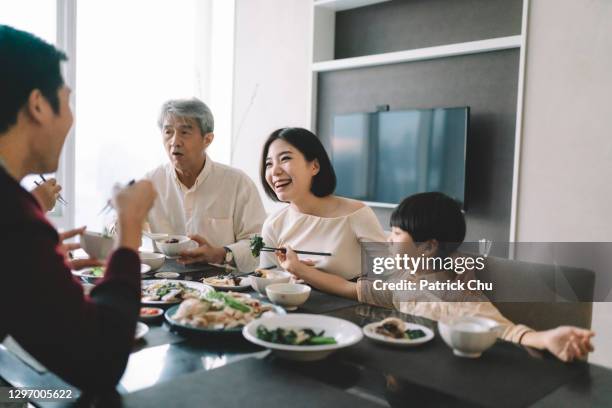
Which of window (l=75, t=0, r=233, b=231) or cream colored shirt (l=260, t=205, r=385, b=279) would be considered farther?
window (l=75, t=0, r=233, b=231)

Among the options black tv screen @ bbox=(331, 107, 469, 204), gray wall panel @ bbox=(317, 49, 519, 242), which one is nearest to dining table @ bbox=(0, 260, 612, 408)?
gray wall panel @ bbox=(317, 49, 519, 242)

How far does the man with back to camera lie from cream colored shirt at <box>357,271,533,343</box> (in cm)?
81

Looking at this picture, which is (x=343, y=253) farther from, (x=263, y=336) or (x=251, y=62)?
(x=251, y=62)

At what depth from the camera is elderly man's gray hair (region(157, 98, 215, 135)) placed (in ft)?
8.24

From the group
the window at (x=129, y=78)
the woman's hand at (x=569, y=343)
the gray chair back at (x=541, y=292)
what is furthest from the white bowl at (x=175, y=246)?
the window at (x=129, y=78)

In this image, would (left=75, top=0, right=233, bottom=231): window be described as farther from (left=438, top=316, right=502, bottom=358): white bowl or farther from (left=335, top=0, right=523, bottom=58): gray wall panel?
(left=438, top=316, right=502, bottom=358): white bowl

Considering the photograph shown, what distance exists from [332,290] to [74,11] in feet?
11.4

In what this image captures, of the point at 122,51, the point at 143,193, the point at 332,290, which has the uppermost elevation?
the point at 122,51

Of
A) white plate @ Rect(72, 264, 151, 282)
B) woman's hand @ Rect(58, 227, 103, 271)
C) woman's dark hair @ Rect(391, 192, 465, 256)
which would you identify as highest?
woman's dark hair @ Rect(391, 192, 465, 256)

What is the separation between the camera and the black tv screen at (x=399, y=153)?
11.2ft

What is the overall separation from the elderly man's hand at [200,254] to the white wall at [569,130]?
1.90m

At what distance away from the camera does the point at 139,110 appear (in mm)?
4473

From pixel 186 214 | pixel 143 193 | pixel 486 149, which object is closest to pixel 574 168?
pixel 486 149

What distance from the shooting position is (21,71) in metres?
0.91
